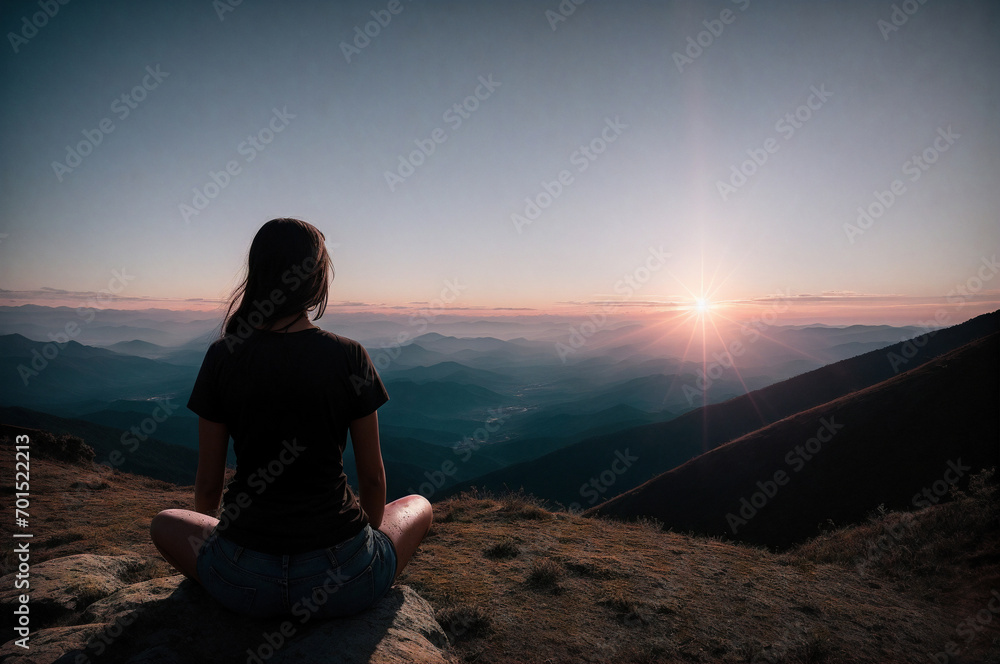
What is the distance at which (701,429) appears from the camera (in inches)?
2768

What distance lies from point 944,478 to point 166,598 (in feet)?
113

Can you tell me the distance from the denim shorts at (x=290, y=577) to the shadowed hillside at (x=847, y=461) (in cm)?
1972

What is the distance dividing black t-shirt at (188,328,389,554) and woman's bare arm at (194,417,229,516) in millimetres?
85

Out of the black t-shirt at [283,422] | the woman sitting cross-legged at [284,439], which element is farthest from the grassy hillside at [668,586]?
Result: the black t-shirt at [283,422]

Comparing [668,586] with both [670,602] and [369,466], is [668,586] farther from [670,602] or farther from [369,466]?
[369,466]

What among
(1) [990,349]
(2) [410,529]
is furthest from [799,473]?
(2) [410,529]

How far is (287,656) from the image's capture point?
2.31 meters

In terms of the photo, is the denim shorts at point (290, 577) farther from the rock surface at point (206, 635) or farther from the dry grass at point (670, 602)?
the dry grass at point (670, 602)

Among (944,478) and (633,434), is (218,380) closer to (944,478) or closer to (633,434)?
(944,478)

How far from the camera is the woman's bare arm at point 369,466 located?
2.51 m

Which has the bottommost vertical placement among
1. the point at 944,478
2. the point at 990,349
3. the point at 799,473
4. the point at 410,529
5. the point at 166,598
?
the point at 799,473

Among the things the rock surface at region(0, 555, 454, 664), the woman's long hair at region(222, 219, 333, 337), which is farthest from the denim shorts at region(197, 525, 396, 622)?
the woman's long hair at region(222, 219, 333, 337)

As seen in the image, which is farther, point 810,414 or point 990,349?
point 810,414

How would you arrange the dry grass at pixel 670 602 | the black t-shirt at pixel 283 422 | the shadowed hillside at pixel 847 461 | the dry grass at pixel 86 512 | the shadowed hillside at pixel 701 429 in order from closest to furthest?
the black t-shirt at pixel 283 422
the dry grass at pixel 670 602
the dry grass at pixel 86 512
the shadowed hillside at pixel 847 461
the shadowed hillside at pixel 701 429
